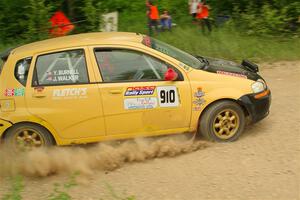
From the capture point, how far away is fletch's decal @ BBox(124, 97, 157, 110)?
6.76 metres

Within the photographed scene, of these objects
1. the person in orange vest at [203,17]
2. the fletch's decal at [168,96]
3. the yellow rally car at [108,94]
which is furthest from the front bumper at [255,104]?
the person in orange vest at [203,17]

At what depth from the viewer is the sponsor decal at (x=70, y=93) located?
6.70m

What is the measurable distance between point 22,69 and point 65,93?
73 cm

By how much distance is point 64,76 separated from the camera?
6758 millimetres

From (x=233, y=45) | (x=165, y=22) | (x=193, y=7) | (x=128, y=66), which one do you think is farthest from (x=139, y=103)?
(x=193, y=7)

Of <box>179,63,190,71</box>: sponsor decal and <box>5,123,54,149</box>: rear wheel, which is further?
<box>179,63,190,71</box>: sponsor decal

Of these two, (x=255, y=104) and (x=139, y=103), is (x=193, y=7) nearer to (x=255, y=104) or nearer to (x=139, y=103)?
(x=255, y=104)

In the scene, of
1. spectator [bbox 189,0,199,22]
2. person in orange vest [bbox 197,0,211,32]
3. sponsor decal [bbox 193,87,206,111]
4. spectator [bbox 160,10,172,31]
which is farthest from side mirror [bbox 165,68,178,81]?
spectator [bbox 189,0,199,22]

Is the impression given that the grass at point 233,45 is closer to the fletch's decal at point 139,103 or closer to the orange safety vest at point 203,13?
the orange safety vest at point 203,13

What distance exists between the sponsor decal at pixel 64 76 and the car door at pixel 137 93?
342 mm

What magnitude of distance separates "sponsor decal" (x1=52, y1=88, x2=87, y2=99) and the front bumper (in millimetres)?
2240

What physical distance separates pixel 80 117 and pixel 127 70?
930 millimetres

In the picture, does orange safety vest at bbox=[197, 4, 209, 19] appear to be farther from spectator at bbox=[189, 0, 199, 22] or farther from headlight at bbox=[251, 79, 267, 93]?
headlight at bbox=[251, 79, 267, 93]

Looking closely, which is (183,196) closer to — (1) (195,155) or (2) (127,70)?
(1) (195,155)
